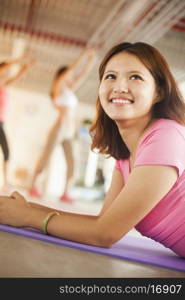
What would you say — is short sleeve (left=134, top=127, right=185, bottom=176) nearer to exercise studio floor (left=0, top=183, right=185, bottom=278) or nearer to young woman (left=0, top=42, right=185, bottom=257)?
young woman (left=0, top=42, right=185, bottom=257)

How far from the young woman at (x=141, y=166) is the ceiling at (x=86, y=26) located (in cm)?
234

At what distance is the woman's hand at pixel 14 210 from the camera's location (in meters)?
1.03

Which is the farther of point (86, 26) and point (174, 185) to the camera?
point (86, 26)

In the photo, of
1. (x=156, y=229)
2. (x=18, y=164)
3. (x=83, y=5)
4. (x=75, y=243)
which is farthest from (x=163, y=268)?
(x=18, y=164)

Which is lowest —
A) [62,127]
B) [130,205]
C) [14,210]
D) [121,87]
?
[62,127]

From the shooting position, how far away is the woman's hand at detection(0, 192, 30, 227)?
1.03 m

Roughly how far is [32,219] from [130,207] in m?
0.34

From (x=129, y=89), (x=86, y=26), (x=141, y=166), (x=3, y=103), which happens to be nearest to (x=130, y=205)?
(x=141, y=166)

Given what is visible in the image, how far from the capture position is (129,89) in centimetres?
98

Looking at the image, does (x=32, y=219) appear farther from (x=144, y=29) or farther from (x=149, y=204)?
(x=144, y=29)

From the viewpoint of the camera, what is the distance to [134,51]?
1005 millimetres

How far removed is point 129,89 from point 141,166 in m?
0.25

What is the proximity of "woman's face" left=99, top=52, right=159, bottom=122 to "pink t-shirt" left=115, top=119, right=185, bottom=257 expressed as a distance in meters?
0.07

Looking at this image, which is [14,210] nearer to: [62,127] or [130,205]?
[130,205]
